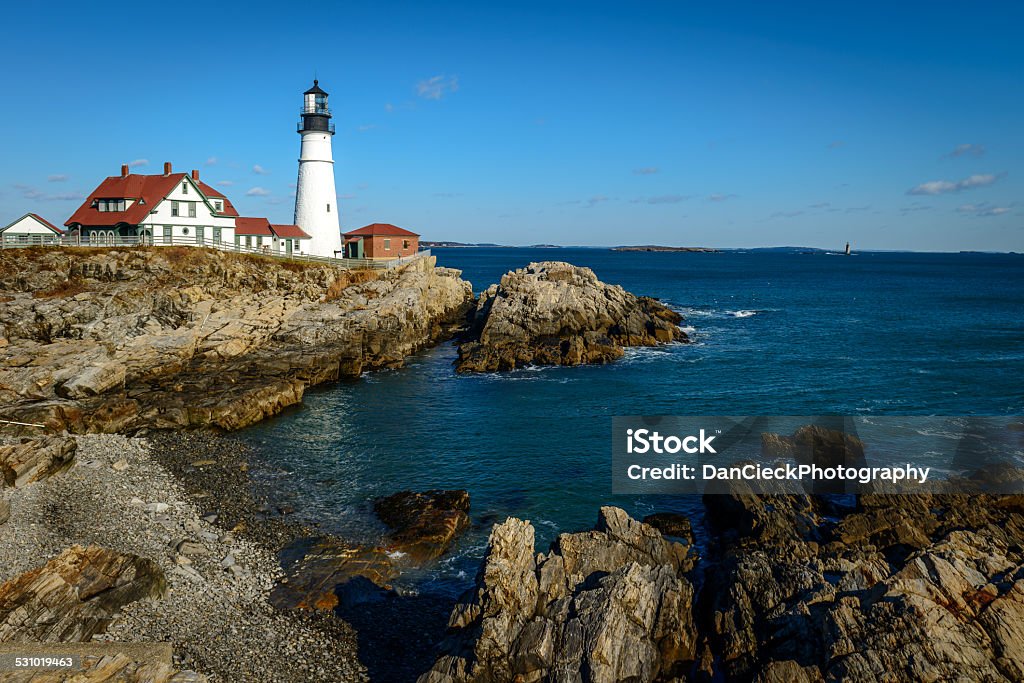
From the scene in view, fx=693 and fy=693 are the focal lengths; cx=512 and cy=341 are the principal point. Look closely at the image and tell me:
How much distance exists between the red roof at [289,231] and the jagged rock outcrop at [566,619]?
2047 inches

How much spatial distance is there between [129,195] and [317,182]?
15538mm

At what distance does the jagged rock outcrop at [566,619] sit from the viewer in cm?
1504

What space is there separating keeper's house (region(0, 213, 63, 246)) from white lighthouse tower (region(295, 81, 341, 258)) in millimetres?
19960

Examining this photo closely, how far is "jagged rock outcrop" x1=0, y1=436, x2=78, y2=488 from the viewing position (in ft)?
84.9

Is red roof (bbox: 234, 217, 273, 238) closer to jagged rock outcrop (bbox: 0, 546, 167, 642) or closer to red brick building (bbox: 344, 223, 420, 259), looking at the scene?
red brick building (bbox: 344, 223, 420, 259)

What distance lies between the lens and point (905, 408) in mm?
39188

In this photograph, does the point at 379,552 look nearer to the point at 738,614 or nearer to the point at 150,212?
the point at 738,614

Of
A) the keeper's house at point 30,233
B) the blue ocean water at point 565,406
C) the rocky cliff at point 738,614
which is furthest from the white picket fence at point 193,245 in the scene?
the rocky cliff at point 738,614

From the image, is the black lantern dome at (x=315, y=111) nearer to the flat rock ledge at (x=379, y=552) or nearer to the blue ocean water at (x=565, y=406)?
the blue ocean water at (x=565, y=406)

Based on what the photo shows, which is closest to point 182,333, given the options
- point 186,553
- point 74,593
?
point 186,553

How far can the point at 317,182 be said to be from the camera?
64312 mm

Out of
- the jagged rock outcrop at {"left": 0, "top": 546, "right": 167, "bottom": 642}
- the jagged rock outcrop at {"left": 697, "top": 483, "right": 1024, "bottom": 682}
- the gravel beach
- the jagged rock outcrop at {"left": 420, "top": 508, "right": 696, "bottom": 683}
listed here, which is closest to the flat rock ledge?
the gravel beach

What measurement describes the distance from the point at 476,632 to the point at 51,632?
10452 millimetres

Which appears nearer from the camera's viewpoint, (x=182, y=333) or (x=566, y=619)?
(x=566, y=619)
